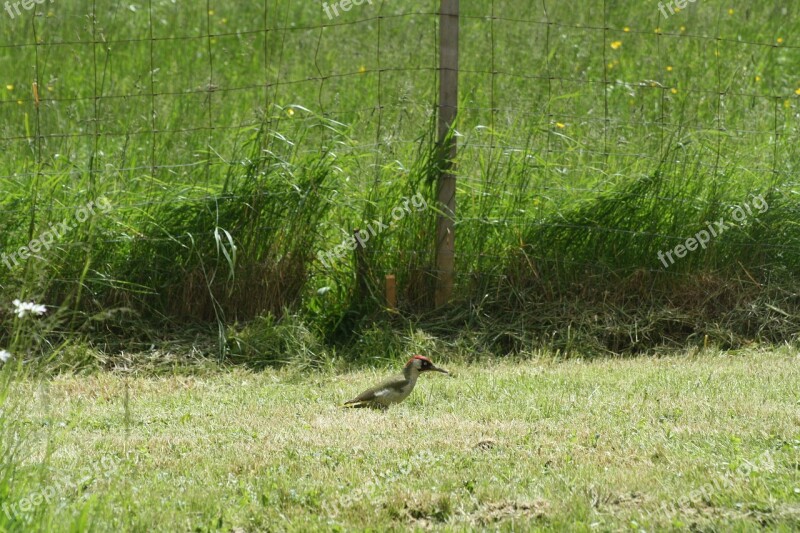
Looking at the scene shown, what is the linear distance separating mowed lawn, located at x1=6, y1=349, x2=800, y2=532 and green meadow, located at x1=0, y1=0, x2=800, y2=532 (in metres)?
0.02

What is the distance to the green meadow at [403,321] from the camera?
14.7 feet

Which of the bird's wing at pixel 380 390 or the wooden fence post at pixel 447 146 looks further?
the wooden fence post at pixel 447 146

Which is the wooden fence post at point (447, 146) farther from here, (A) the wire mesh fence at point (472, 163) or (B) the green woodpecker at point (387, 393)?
(B) the green woodpecker at point (387, 393)

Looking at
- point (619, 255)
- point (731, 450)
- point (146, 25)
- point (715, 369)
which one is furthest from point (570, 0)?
point (731, 450)

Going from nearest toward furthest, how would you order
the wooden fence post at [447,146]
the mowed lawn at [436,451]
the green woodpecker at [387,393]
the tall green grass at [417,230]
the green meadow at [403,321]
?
the mowed lawn at [436,451] < the green meadow at [403,321] < the green woodpecker at [387,393] < the tall green grass at [417,230] < the wooden fence post at [447,146]

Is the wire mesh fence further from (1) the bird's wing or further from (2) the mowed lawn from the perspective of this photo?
(1) the bird's wing

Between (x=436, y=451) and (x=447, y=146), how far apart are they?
10.1 feet

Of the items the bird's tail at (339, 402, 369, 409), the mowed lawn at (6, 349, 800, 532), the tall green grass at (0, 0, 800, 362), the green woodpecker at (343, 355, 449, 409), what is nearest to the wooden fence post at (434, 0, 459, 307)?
the tall green grass at (0, 0, 800, 362)

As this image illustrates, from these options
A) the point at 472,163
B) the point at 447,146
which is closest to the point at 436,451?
the point at 447,146

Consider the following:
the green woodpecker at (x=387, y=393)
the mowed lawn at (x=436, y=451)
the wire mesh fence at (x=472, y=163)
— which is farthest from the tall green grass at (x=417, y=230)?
the green woodpecker at (x=387, y=393)

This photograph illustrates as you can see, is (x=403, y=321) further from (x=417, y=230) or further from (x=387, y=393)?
(x=387, y=393)

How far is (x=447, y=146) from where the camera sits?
7656mm

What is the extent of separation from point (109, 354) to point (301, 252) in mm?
1406

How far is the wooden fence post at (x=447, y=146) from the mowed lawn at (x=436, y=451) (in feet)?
3.11
